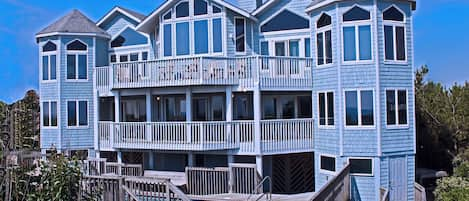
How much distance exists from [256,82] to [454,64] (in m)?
23.7

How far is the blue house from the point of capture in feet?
56.4

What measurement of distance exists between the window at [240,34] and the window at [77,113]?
7758 millimetres

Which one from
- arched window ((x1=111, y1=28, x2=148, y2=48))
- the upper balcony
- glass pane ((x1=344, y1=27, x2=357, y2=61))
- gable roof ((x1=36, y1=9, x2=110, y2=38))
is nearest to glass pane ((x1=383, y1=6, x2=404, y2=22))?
glass pane ((x1=344, y1=27, x2=357, y2=61))

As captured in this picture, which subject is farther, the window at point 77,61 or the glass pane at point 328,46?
the window at point 77,61

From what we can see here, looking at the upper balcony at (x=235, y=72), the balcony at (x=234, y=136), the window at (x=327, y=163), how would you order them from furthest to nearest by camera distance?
1. the upper balcony at (x=235, y=72)
2. the balcony at (x=234, y=136)
3. the window at (x=327, y=163)

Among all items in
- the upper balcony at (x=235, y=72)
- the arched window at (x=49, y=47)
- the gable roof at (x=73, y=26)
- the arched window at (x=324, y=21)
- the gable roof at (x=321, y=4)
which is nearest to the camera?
the gable roof at (x=321, y=4)

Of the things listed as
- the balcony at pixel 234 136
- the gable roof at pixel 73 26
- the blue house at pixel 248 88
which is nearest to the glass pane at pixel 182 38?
the blue house at pixel 248 88

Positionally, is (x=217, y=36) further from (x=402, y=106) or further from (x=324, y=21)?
(x=402, y=106)

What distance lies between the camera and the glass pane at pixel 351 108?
1726cm

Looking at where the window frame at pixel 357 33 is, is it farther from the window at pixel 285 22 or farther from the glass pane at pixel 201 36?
the glass pane at pixel 201 36

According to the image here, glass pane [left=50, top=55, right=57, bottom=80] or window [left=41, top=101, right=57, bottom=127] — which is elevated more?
glass pane [left=50, top=55, right=57, bottom=80]

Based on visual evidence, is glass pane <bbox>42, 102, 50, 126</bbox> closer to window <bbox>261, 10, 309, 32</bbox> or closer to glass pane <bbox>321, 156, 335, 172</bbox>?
window <bbox>261, 10, 309, 32</bbox>

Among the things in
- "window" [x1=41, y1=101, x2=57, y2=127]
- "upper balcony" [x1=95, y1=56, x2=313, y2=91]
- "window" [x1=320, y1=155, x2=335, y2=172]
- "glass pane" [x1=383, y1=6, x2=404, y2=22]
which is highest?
"glass pane" [x1=383, y1=6, x2=404, y2=22]

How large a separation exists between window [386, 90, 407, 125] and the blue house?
4 cm
